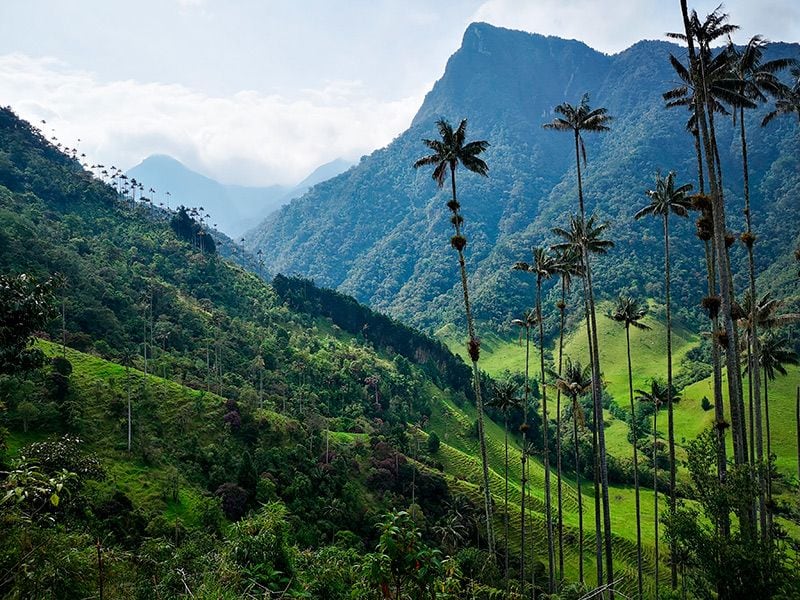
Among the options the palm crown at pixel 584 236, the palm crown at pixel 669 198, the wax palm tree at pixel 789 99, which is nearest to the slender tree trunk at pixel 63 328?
the palm crown at pixel 584 236

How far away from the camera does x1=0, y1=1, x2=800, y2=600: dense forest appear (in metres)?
14.5

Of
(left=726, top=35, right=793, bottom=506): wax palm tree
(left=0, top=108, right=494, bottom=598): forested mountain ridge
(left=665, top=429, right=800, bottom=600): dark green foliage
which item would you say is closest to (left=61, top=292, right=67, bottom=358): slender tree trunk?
(left=0, top=108, right=494, bottom=598): forested mountain ridge

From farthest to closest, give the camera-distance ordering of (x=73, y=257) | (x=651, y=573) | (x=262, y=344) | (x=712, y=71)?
1. (x=262, y=344)
2. (x=73, y=257)
3. (x=651, y=573)
4. (x=712, y=71)

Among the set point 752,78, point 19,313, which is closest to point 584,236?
point 752,78

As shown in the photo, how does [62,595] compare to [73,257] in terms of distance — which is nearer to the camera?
[62,595]

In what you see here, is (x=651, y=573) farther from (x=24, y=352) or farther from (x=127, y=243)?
(x=127, y=243)

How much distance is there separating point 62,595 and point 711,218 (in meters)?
29.1

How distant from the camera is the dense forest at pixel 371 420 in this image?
14547 millimetres

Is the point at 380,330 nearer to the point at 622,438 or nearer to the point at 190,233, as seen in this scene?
the point at 622,438

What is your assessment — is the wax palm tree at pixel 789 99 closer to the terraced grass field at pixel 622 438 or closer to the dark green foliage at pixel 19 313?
the terraced grass field at pixel 622 438

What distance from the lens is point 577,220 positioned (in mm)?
31891

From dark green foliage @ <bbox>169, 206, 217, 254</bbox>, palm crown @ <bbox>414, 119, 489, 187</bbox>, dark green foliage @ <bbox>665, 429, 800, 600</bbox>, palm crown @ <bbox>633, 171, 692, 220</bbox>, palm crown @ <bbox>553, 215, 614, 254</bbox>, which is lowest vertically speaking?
dark green foliage @ <bbox>665, 429, 800, 600</bbox>

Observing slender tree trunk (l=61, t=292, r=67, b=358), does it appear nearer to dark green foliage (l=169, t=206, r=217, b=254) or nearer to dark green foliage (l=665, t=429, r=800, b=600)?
dark green foliage (l=169, t=206, r=217, b=254)

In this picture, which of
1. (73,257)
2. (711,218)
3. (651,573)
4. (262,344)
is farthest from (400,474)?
(73,257)
